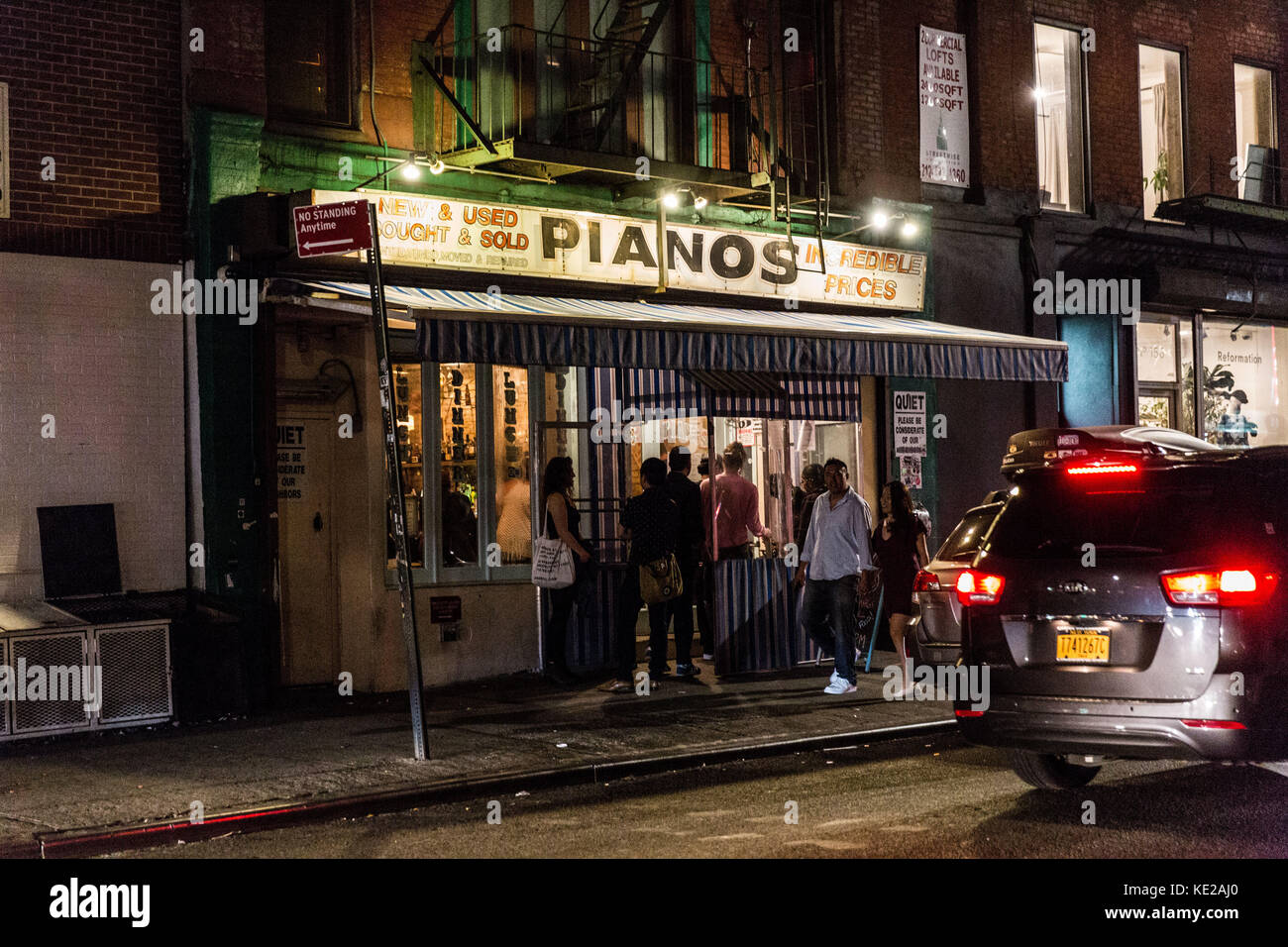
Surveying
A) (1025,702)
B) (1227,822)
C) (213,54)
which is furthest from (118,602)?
(1227,822)

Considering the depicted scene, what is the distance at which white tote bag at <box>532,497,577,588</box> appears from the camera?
12914 mm

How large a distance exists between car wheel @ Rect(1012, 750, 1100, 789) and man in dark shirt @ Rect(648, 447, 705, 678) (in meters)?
5.13

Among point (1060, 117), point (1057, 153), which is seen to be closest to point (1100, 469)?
point (1057, 153)

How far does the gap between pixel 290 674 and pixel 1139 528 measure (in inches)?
308

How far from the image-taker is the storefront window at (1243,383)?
67.0ft

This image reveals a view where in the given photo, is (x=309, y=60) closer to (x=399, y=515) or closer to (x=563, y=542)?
(x=563, y=542)

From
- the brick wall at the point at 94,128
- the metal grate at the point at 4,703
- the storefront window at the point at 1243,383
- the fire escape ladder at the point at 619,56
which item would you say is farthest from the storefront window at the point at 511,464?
the storefront window at the point at 1243,383

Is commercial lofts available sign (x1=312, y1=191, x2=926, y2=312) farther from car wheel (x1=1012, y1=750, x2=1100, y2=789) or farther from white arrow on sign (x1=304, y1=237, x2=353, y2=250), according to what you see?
car wheel (x1=1012, y1=750, x2=1100, y2=789)

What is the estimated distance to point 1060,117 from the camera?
18.9m

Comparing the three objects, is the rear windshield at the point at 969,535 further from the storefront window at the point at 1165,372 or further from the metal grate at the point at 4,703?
the storefront window at the point at 1165,372

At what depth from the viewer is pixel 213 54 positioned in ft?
39.3

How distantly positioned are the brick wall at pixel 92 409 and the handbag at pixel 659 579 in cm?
384

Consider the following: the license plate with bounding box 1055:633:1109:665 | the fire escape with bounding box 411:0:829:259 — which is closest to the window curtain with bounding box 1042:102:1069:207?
the fire escape with bounding box 411:0:829:259
